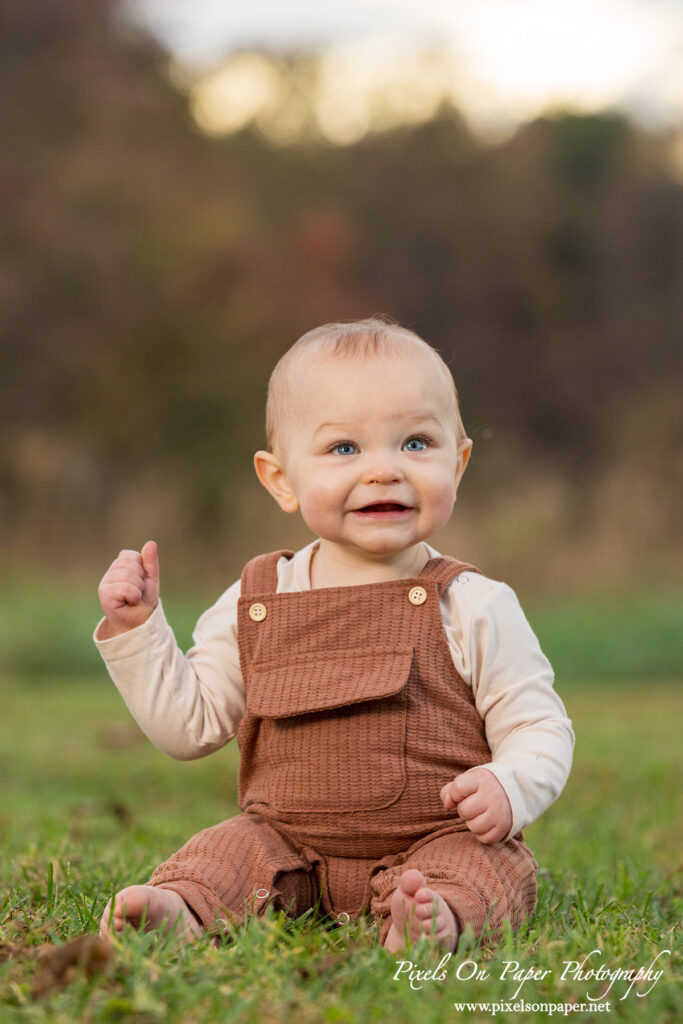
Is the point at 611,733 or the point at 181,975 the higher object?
the point at 611,733

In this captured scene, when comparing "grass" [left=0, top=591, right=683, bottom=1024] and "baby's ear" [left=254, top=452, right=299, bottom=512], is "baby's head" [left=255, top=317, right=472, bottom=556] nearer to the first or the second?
"baby's ear" [left=254, top=452, right=299, bottom=512]

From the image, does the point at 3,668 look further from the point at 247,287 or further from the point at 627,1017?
the point at 247,287

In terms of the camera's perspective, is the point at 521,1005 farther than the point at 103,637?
No

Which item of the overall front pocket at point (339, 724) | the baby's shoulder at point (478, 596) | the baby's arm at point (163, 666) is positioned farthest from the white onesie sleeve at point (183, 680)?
the baby's shoulder at point (478, 596)

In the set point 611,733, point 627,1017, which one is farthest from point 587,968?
point 611,733

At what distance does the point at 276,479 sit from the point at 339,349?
0.31 metres

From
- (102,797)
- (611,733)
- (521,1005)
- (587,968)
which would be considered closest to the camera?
(521,1005)

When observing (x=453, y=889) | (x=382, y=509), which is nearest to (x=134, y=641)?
(x=382, y=509)

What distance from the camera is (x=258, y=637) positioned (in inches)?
97.1

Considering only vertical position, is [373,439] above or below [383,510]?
above

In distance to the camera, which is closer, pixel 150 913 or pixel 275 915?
pixel 150 913

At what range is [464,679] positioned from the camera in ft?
7.89

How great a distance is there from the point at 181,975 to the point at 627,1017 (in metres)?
0.63

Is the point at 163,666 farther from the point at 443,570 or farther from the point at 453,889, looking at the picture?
the point at 453,889
